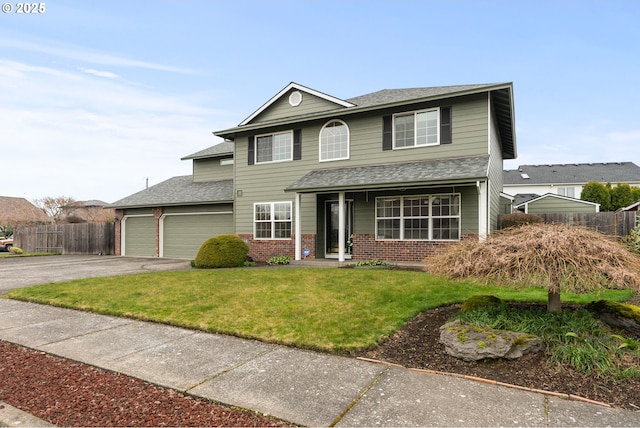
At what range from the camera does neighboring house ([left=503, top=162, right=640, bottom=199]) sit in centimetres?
3484

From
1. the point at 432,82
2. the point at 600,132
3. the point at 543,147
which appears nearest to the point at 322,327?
the point at 432,82

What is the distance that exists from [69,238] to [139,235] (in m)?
6.48

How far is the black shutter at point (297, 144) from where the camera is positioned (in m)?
14.7

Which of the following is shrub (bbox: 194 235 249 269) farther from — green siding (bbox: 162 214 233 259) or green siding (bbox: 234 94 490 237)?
green siding (bbox: 162 214 233 259)

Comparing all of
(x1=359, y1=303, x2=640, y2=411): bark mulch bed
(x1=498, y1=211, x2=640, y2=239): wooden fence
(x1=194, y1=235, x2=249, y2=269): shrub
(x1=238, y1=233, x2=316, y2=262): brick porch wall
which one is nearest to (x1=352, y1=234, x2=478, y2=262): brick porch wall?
(x1=238, y1=233, x2=316, y2=262): brick porch wall

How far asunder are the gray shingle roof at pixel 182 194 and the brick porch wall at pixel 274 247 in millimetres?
→ 2403

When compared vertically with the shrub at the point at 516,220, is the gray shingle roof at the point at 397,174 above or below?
above

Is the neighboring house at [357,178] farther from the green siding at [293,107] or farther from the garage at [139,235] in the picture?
the garage at [139,235]

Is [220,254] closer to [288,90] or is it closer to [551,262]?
[288,90]

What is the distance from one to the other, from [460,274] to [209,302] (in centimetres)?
452

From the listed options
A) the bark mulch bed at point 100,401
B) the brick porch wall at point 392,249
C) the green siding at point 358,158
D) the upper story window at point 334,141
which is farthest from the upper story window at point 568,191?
the bark mulch bed at point 100,401

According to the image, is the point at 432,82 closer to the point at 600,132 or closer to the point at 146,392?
the point at 146,392

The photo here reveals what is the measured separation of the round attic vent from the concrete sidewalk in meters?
11.5

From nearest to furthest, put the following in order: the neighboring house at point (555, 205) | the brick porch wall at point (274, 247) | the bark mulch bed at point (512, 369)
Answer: the bark mulch bed at point (512, 369), the brick porch wall at point (274, 247), the neighboring house at point (555, 205)
